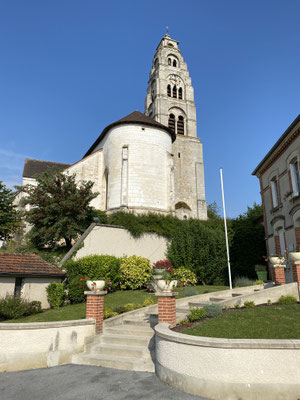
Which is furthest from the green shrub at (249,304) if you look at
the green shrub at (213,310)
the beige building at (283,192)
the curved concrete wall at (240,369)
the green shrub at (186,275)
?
the green shrub at (186,275)

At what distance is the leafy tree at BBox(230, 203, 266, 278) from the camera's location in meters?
21.5

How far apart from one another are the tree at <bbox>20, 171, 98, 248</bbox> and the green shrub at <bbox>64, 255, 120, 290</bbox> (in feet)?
11.4

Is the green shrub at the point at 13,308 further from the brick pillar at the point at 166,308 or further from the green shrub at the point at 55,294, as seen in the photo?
the brick pillar at the point at 166,308

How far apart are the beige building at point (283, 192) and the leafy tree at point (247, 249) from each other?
430 centimetres

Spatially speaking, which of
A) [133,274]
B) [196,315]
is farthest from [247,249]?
[196,315]

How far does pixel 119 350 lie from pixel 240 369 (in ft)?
11.0

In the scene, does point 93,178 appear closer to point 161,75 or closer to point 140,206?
point 140,206

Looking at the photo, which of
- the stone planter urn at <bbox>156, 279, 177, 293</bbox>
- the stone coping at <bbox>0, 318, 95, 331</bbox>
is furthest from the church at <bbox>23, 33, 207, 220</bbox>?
the stone planter urn at <bbox>156, 279, 177, 293</bbox>

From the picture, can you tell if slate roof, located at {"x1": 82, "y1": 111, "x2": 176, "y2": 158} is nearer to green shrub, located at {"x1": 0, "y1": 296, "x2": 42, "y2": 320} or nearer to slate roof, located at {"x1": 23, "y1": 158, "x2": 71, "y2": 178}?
slate roof, located at {"x1": 23, "y1": 158, "x2": 71, "y2": 178}

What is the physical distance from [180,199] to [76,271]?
23177 millimetres

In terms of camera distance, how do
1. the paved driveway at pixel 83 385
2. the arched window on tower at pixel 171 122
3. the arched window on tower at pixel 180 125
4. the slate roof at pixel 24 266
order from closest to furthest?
the paved driveway at pixel 83 385 < the slate roof at pixel 24 266 < the arched window on tower at pixel 171 122 < the arched window on tower at pixel 180 125

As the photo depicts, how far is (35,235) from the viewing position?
1727 centimetres

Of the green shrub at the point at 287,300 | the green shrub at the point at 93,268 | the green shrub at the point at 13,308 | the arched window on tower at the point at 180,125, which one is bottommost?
the green shrub at the point at 13,308

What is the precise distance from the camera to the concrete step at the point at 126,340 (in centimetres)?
711
